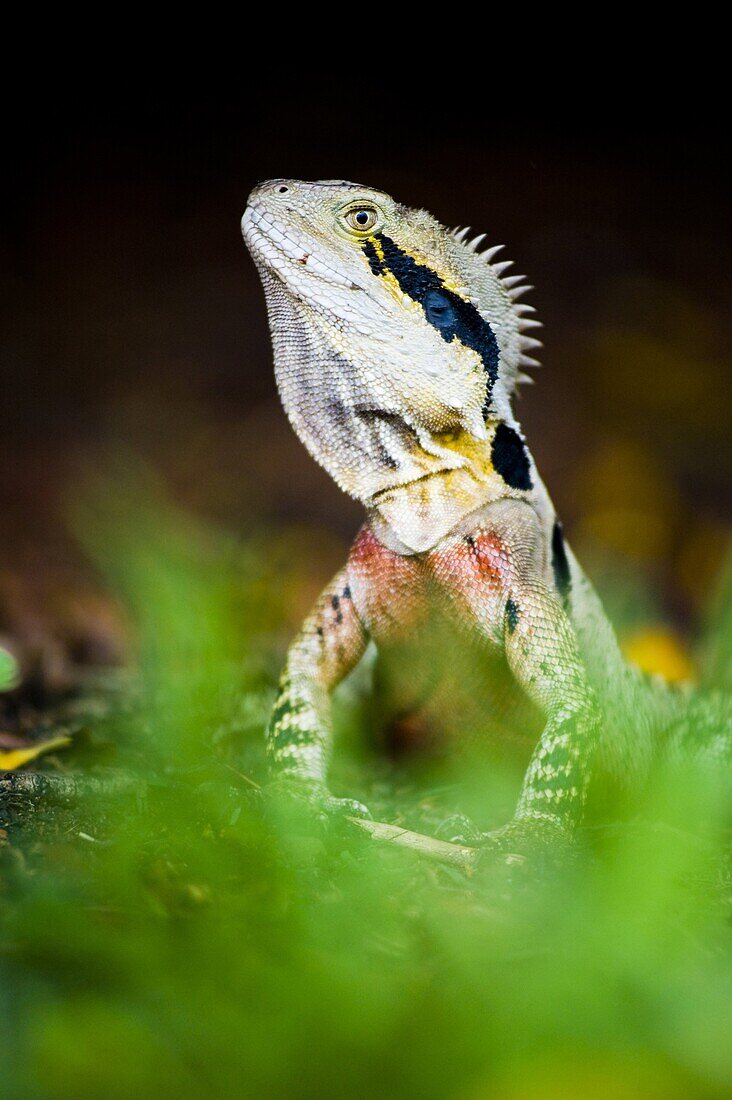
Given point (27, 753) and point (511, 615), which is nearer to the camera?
point (511, 615)

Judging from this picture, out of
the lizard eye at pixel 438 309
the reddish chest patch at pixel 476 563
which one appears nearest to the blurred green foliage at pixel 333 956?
the reddish chest patch at pixel 476 563

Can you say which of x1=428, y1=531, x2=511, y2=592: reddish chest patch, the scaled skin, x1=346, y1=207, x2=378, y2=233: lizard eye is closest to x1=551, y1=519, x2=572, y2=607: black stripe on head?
the scaled skin

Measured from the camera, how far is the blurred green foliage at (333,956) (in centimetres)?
244

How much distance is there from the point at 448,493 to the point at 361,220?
4.07 feet

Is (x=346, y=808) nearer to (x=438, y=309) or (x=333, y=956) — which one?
(x=333, y=956)

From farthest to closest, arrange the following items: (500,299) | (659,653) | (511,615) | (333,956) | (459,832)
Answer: (659,653)
(500,299)
(511,615)
(459,832)
(333,956)

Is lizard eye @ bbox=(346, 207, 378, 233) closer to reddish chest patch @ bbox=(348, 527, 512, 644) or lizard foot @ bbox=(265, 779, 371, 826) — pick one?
reddish chest patch @ bbox=(348, 527, 512, 644)

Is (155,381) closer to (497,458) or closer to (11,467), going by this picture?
(11,467)

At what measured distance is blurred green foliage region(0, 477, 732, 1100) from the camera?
244cm

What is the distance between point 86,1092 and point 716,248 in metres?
12.7

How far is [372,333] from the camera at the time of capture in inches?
175

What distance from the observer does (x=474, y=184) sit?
12.0 meters

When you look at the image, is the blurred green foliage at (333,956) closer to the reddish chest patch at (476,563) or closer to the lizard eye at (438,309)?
the reddish chest patch at (476,563)

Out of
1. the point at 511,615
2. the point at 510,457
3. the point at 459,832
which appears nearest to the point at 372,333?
the point at 510,457
